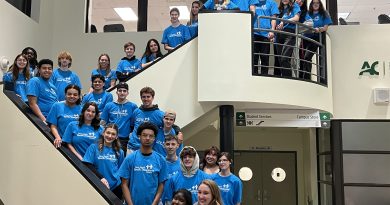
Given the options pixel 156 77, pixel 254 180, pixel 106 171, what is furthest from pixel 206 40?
pixel 254 180

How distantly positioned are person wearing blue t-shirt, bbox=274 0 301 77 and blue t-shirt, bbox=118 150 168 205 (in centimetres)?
356

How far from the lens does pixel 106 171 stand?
4.18 m

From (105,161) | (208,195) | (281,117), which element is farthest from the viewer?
(281,117)

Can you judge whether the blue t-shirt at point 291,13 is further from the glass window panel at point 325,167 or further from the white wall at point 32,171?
the white wall at point 32,171

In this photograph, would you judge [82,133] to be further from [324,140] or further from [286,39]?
[324,140]

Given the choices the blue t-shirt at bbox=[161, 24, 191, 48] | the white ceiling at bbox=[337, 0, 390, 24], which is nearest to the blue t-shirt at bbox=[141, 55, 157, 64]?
the blue t-shirt at bbox=[161, 24, 191, 48]

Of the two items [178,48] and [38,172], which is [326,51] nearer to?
[178,48]

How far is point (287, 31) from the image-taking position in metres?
7.32

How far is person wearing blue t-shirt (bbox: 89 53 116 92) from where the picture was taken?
6621 millimetres

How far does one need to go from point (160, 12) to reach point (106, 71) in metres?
6.45

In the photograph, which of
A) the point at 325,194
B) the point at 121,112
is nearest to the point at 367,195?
the point at 325,194

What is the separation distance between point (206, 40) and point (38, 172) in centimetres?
314

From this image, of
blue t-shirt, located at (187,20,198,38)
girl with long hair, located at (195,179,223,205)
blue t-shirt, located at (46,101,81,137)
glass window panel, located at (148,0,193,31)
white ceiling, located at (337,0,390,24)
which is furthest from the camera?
glass window panel, located at (148,0,193,31)

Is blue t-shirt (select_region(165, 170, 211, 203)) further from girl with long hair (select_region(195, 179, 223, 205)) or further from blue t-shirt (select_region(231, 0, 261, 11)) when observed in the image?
blue t-shirt (select_region(231, 0, 261, 11))
